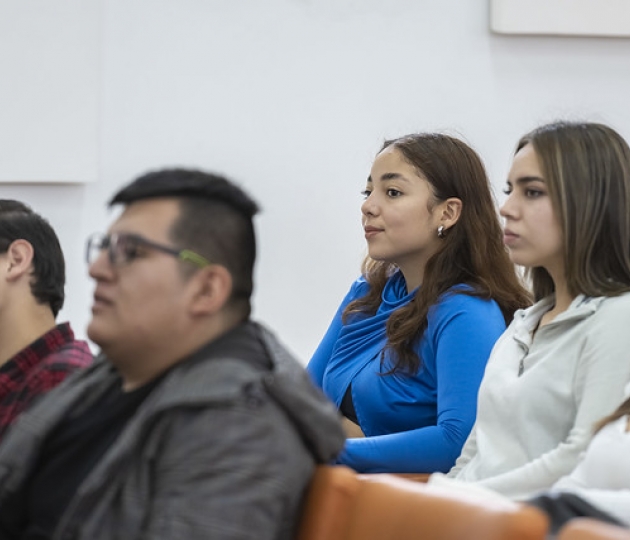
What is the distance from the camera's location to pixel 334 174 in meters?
4.36

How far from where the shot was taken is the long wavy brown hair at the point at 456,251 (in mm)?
2994

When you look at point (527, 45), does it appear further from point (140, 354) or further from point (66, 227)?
point (140, 354)

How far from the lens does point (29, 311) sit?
2.51 metres

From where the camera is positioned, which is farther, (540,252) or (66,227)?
(66,227)

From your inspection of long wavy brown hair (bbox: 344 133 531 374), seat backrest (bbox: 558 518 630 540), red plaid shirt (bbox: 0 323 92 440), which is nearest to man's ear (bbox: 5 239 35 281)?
red plaid shirt (bbox: 0 323 92 440)

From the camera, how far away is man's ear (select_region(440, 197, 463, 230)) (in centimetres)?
313

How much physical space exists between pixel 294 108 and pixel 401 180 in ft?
4.06

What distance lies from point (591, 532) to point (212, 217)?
748mm

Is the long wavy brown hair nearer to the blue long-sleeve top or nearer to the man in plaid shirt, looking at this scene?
the blue long-sleeve top

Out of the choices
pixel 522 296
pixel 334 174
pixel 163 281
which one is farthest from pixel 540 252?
pixel 334 174

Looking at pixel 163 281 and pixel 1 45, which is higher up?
pixel 1 45

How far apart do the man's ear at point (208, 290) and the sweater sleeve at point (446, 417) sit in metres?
1.15

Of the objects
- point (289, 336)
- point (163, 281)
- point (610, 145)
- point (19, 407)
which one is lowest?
point (289, 336)

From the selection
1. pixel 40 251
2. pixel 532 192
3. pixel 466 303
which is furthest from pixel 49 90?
pixel 532 192
